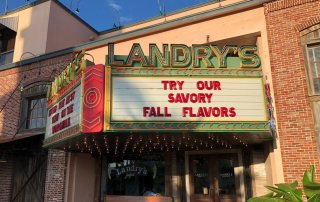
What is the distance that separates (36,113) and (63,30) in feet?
17.9

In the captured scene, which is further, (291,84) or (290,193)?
(291,84)

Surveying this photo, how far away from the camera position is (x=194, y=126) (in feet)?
29.9

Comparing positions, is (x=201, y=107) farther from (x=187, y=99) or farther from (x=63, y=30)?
(x=63, y=30)

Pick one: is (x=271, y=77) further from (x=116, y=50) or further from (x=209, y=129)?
(x=116, y=50)

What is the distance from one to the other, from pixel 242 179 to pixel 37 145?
27.9 feet

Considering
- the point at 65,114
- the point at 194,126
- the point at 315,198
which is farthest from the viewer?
the point at 65,114

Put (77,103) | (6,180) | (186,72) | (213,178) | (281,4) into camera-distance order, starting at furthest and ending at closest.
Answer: (6,180) < (213,178) < (281,4) < (77,103) < (186,72)

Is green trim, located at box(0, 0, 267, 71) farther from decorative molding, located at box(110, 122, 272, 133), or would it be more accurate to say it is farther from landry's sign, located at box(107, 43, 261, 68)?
decorative molding, located at box(110, 122, 272, 133)

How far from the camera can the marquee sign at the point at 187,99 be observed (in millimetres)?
9195

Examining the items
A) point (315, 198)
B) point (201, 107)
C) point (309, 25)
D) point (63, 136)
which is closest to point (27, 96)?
point (63, 136)

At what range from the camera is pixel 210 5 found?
1719 cm

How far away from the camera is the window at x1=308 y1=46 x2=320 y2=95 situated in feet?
33.1

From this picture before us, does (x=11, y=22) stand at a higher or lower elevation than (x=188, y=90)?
higher

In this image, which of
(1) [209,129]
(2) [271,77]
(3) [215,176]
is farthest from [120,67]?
(3) [215,176]
